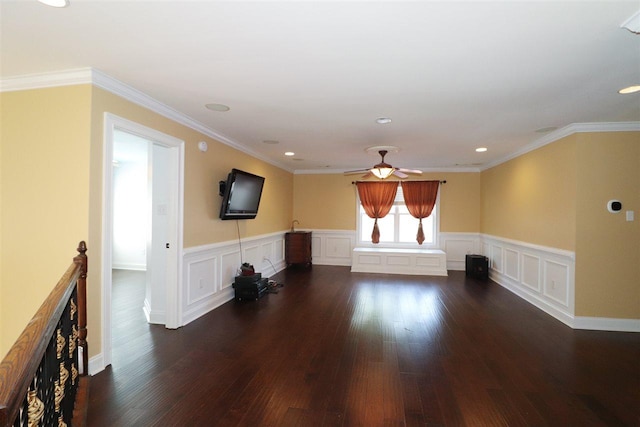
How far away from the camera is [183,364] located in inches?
112

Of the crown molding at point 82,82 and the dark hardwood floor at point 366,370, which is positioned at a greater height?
the crown molding at point 82,82

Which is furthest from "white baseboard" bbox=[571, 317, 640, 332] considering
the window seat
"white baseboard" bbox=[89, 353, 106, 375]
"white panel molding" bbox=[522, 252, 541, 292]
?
"white baseboard" bbox=[89, 353, 106, 375]

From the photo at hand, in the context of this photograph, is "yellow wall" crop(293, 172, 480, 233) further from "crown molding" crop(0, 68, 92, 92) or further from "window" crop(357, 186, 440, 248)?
"crown molding" crop(0, 68, 92, 92)

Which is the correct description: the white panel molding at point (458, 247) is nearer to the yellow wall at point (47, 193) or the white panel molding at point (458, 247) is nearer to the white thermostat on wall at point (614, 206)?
the white thermostat on wall at point (614, 206)

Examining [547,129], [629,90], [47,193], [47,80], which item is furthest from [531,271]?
[47,80]

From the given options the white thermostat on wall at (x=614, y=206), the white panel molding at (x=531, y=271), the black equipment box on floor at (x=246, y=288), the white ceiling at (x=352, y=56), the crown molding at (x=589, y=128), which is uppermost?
the white ceiling at (x=352, y=56)

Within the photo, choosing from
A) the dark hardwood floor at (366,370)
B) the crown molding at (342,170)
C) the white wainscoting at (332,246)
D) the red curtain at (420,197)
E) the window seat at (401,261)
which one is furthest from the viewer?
the white wainscoting at (332,246)

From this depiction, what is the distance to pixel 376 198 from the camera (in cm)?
773

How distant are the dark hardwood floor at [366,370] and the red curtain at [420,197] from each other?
329cm

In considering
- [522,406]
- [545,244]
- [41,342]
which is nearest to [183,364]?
[41,342]

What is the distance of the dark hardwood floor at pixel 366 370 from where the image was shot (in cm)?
215

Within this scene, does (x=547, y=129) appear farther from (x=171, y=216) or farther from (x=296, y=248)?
(x=296, y=248)

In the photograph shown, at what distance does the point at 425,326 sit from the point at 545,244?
2.38 metres

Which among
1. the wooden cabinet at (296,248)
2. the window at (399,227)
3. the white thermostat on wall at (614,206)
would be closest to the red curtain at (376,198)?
the window at (399,227)
